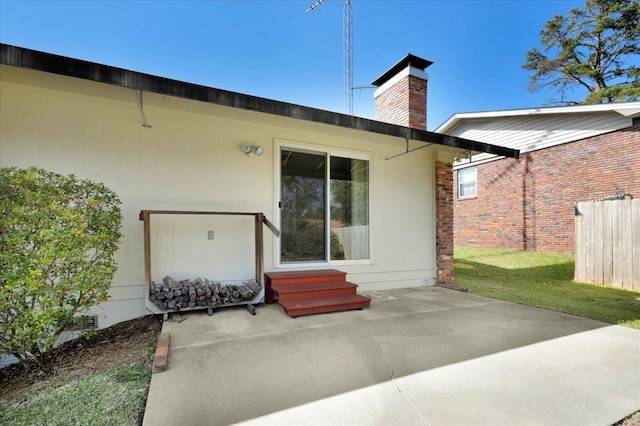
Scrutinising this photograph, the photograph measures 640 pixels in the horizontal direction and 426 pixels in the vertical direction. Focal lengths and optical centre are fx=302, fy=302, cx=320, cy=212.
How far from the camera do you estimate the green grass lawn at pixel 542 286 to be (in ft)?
14.2

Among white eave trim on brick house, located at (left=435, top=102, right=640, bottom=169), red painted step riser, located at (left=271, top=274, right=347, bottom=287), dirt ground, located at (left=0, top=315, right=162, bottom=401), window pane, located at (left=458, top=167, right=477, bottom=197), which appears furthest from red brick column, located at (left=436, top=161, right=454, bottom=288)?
window pane, located at (left=458, top=167, right=477, bottom=197)

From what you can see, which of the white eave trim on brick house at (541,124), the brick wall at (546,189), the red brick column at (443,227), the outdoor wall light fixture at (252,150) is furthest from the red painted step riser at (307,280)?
the brick wall at (546,189)

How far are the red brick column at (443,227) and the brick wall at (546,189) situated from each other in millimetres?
5363

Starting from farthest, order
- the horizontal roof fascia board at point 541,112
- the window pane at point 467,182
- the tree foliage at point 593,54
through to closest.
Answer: the tree foliage at point 593,54, the window pane at point 467,182, the horizontal roof fascia board at point 541,112

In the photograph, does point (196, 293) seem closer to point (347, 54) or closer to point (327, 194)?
point (327, 194)

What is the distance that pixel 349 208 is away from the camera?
17.7ft

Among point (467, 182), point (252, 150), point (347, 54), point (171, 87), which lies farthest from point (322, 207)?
point (467, 182)

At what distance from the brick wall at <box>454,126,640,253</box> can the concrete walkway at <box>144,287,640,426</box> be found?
653 centimetres

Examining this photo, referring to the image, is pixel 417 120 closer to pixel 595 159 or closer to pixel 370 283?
pixel 370 283

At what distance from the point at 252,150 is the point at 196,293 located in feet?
7.00

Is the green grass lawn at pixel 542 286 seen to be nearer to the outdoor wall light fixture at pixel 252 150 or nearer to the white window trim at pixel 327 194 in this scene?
the white window trim at pixel 327 194

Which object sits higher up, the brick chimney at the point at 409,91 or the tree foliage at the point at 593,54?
the tree foliage at the point at 593,54

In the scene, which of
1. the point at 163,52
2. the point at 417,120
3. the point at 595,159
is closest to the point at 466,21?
the point at 595,159

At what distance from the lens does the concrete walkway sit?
6.08 ft
